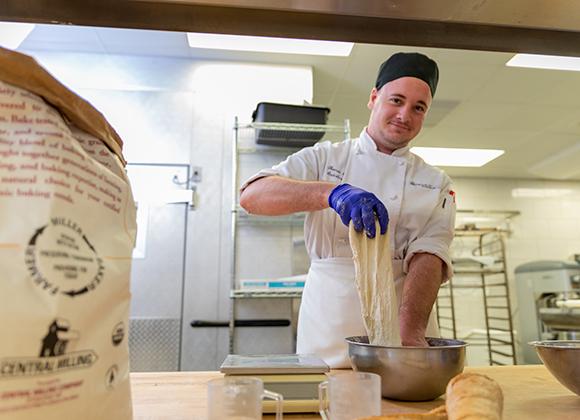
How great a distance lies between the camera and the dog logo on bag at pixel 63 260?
0.31 meters

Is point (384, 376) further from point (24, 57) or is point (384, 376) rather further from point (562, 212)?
point (562, 212)

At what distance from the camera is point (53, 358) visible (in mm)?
303

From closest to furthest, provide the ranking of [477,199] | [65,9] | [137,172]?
[65,9], [137,172], [477,199]

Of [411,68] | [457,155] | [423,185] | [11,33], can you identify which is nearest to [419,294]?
[423,185]

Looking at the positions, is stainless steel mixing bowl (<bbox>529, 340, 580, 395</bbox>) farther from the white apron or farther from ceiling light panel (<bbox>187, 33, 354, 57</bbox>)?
ceiling light panel (<bbox>187, 33, 354, 57</bbox>)

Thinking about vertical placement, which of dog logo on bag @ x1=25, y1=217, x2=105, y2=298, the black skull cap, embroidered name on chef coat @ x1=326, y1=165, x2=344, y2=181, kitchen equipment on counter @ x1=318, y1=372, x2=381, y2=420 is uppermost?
the black skull cap

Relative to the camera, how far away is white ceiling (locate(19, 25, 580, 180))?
231cm

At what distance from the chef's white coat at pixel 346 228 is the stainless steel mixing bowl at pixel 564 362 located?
18.7 inches

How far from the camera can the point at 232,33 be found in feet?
1.93

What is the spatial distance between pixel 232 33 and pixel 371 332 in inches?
21.9

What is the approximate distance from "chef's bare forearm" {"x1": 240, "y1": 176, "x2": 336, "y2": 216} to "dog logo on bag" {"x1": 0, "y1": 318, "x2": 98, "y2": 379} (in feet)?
2.20

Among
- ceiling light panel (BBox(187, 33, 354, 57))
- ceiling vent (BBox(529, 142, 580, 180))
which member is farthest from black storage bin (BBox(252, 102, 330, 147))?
ceiling vent (BBox(529, 142, 580, 180))

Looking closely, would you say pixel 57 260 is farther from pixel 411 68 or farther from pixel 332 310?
pixel 411 68

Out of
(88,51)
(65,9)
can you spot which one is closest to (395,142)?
(65,9)
